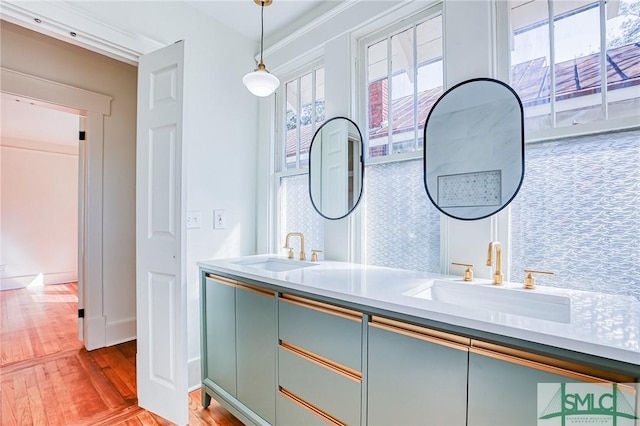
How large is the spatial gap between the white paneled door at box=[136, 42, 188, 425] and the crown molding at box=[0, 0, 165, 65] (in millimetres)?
148

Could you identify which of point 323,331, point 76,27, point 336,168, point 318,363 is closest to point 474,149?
point 336,168

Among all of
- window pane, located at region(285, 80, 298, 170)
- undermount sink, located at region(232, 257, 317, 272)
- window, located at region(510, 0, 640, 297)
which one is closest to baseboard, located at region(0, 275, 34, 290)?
undermount sink, located at region(232, 257, 317, 272)

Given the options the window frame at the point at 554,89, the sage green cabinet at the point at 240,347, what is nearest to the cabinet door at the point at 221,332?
the sage green cabinet at the point at 240,347

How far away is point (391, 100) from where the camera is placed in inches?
72.7

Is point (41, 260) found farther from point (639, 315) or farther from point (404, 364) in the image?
point (639, 315)

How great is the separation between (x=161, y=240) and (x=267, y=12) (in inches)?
71.8

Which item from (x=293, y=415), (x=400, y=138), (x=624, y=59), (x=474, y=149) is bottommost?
(x=293, y=415)

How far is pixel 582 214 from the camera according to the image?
124 cm

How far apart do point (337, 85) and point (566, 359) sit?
1872 mm

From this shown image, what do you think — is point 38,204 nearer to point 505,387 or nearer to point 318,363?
point 318,363

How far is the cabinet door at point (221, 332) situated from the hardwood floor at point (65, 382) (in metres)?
0.26

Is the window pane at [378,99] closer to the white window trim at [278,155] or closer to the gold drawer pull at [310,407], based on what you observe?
the white window trim at [278,155]

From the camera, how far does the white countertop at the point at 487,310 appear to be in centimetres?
73

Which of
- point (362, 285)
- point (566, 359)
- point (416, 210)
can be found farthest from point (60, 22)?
point (566, 359)
